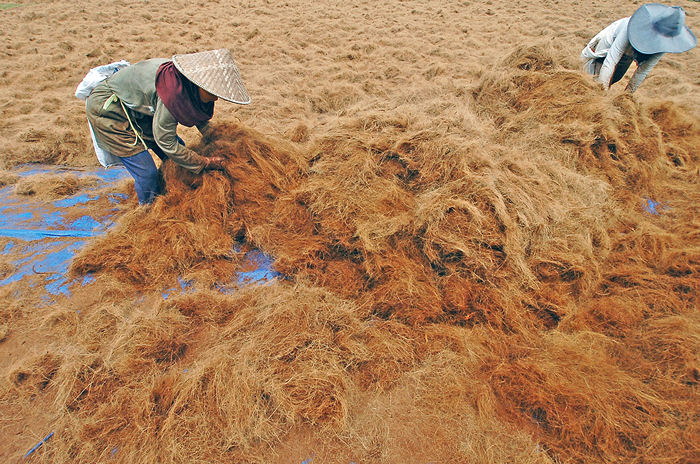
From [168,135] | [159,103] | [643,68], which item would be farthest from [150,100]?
[643,68]

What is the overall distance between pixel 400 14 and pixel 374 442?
9776 mm

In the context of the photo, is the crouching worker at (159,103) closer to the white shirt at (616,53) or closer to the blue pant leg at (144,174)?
the blue pant leg at (144,174)

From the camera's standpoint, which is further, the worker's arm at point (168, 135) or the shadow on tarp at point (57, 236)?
the shadow on tarp at point (57, 236)

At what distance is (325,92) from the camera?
5117mm

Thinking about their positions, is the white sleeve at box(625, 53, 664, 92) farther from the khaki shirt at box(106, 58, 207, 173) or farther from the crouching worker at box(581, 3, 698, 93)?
the khaki shirt at box(106, 58, 207, 173)

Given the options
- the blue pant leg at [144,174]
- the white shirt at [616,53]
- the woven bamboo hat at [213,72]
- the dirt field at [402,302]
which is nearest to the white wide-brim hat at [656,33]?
the white shirt at [616,53]

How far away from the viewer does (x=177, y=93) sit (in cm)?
229

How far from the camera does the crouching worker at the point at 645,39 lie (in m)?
3.44

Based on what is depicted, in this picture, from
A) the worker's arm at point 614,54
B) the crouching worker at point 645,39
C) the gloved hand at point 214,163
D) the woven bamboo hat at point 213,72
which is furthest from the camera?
the worker's arm at point 614,54

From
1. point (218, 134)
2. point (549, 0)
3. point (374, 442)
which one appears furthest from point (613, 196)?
point (549, 0)

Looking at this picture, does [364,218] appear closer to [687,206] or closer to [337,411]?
[337,411]

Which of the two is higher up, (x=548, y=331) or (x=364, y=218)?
(x=364, y=218)

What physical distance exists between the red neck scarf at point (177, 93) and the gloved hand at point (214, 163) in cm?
34

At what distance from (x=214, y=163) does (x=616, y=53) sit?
4.45m
